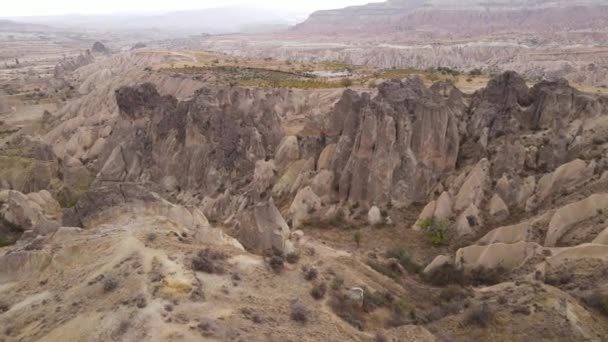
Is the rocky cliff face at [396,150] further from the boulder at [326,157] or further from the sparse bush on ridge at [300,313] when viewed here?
the sparse bush on ridge at [300,313]

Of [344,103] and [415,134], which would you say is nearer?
[415,134]

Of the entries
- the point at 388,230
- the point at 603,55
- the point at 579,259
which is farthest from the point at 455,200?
the point at 603,55

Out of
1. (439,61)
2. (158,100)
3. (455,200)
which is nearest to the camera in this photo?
(455,200)

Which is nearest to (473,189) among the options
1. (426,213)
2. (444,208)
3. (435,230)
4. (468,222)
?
(444,208)

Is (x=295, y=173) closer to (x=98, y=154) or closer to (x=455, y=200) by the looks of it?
(x=455, y=200)

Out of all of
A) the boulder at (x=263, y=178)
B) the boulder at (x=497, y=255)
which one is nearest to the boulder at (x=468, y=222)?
the boulder at (x=497, y=255)
